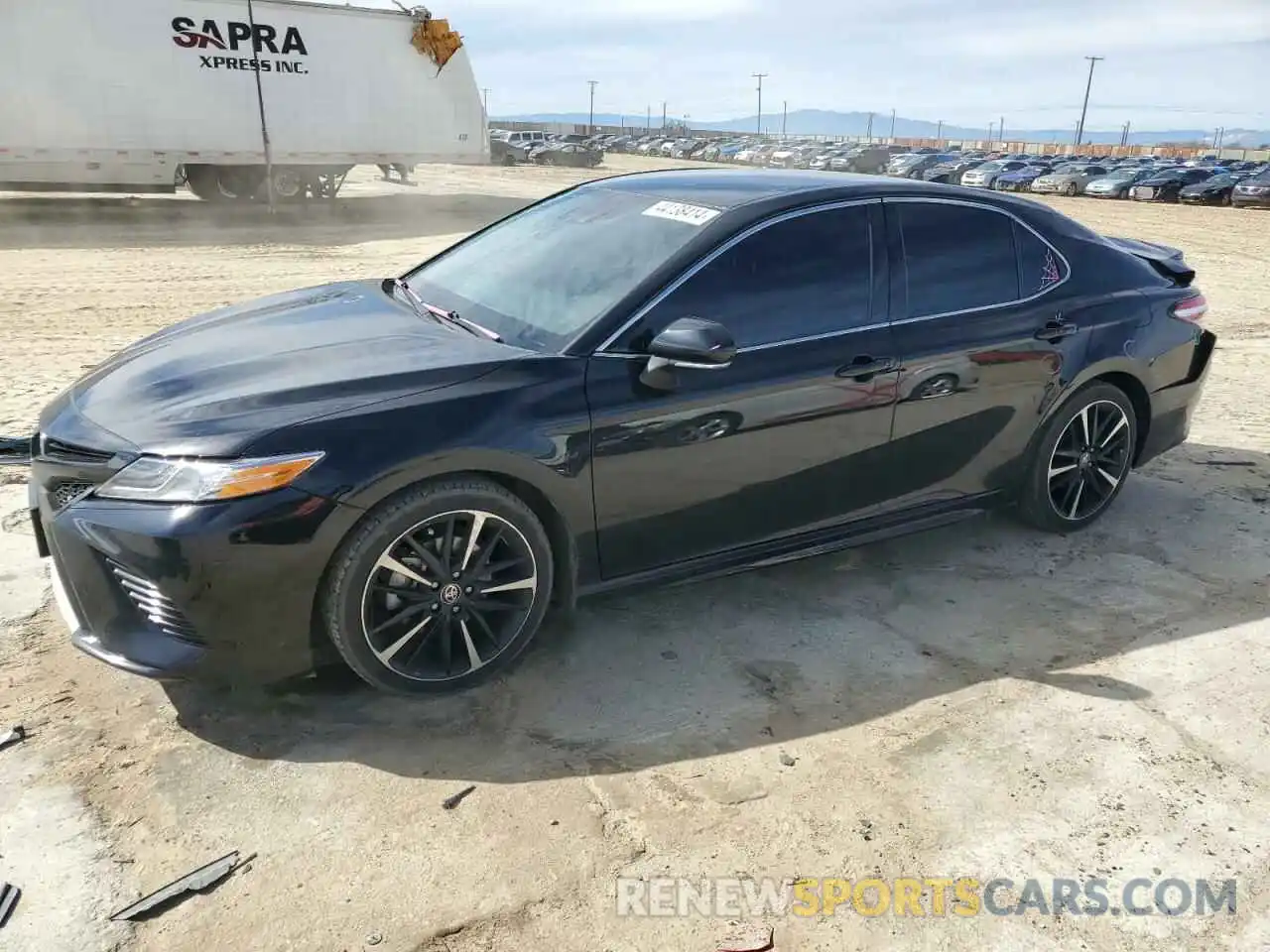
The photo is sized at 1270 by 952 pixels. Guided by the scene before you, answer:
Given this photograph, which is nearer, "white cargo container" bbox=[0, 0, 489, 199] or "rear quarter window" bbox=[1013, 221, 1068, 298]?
"rear quarter window" bbox=[1013, 221, 1068, 298]

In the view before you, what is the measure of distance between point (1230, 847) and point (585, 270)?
2728 mm

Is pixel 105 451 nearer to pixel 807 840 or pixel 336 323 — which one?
pixel 336 323

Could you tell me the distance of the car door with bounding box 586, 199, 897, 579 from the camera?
130 inches

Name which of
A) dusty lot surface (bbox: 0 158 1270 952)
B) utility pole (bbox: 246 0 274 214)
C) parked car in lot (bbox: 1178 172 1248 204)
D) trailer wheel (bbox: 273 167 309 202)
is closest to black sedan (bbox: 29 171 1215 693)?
dusty lot surface (bbox: 0 158 1270 952)

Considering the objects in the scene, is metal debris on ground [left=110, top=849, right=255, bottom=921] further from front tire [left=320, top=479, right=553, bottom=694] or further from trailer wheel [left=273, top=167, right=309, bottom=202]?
trailer wheel [left=273, top=167, right=309, bottom=202]

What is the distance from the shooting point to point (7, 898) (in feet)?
7.86

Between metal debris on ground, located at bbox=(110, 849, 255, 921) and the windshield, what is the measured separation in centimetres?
180

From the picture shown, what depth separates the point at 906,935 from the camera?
2389 mm

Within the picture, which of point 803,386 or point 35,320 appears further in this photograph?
point 35,320

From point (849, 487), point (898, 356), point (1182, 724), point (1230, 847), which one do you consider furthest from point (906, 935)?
point (898, 356)

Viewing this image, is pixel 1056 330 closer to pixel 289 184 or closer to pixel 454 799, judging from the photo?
pixel 454 799

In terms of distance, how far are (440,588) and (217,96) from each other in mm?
17903

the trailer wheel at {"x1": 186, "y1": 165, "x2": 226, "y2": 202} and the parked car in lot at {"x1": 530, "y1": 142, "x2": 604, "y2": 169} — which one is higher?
the trailer wheel at {"x1": 186, "y1": 165, "x2": 226, "y2": 202}

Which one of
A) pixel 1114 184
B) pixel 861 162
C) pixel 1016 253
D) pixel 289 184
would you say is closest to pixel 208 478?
pixel 1016 253
